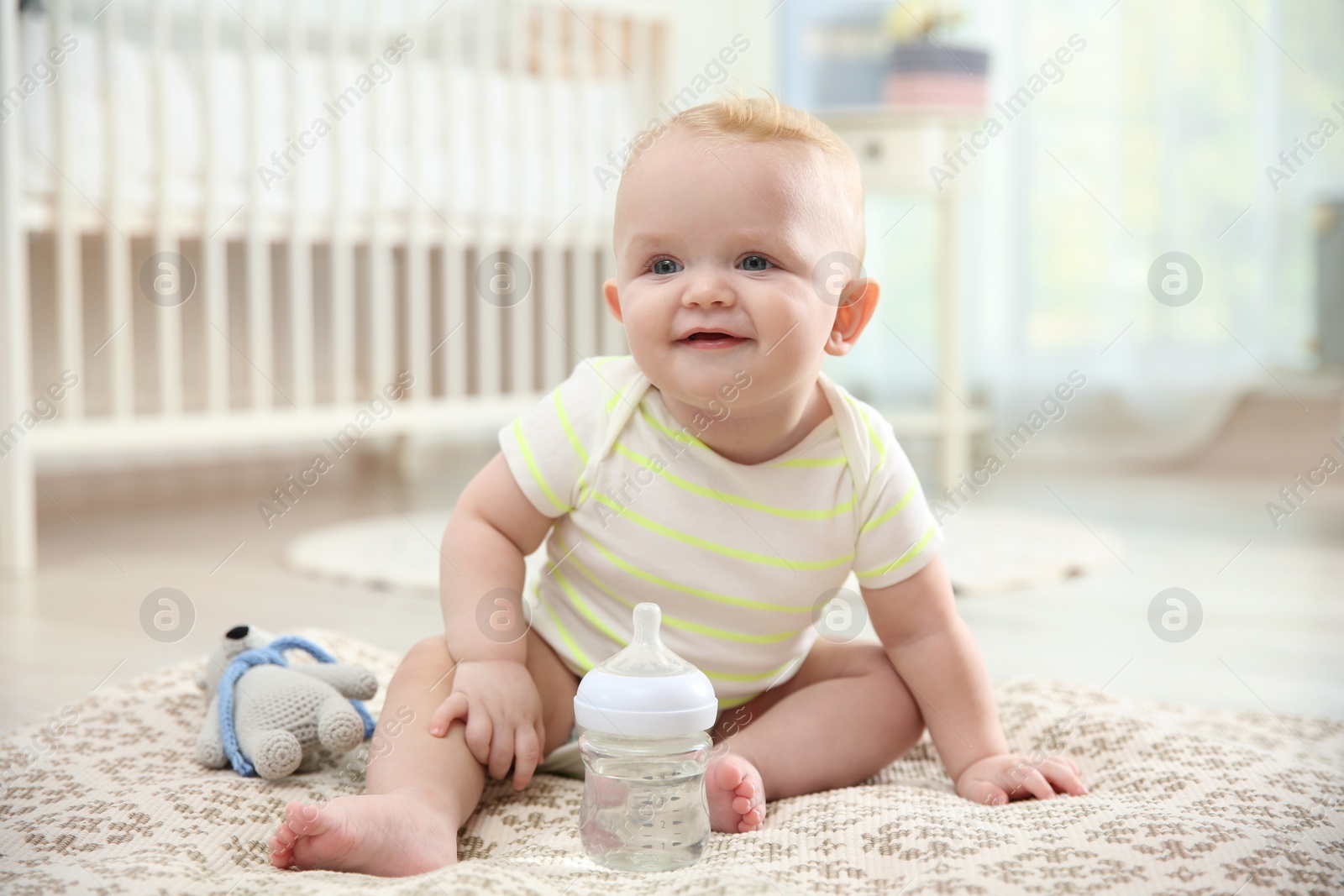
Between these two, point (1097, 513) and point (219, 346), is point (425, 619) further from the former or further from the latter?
point (1097, 513)

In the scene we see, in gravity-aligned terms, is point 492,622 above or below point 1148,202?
below

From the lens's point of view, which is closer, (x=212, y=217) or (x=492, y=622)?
(x=492, y=622)

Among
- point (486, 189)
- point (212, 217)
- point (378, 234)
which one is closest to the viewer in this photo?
point (212, 217)

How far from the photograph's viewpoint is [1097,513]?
7.56 ft

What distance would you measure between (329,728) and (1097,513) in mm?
1774

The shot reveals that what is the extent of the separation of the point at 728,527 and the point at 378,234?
1603mm

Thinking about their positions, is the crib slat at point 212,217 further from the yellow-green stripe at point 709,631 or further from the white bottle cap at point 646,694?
the white bottle cap at point 646,694

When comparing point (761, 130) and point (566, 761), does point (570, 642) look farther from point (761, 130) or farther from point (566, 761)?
point (761, 130)

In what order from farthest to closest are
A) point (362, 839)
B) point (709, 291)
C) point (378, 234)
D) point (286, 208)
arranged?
point (378, 234) → point (286, 208) → point (709, 291) → point (362, 839)

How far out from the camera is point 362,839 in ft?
2.14

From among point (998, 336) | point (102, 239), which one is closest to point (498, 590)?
point (102, 239)

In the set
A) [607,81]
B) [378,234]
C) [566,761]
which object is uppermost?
[607,81]

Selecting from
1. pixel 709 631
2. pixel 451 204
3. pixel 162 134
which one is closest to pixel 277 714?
pixel 709 631

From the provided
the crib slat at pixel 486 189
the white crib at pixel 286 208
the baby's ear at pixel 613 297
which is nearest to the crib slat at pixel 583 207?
the white crib at pixel 286 208
